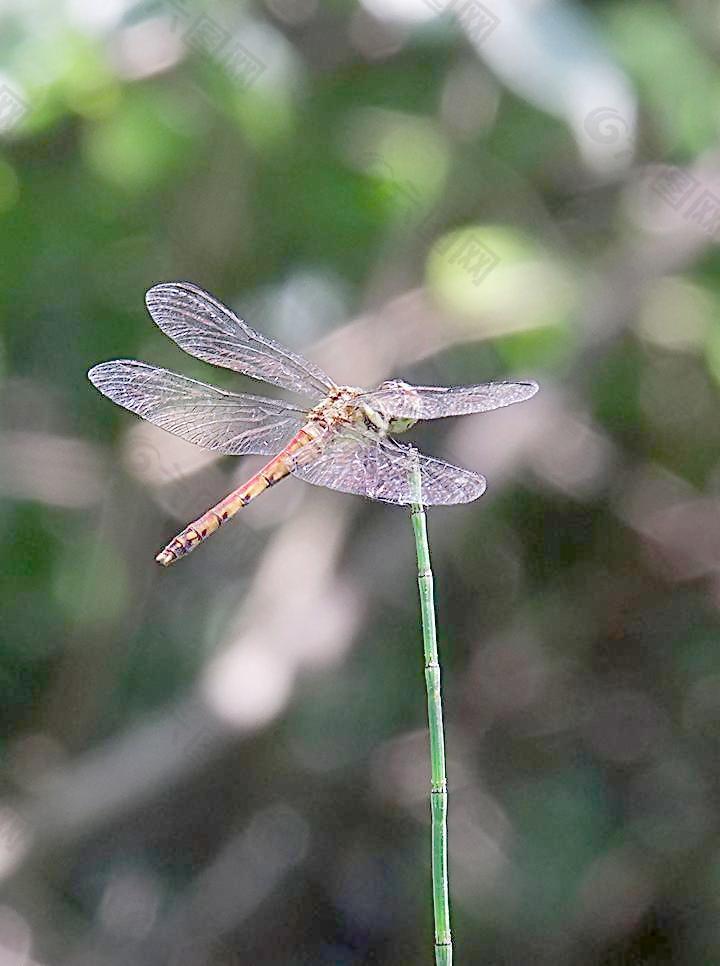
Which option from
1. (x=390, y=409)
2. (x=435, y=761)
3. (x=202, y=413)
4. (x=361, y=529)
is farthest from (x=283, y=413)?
(x=361, y=529)

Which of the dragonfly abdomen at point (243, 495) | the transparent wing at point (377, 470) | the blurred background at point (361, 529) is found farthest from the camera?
the blurred background at point (361, 529)

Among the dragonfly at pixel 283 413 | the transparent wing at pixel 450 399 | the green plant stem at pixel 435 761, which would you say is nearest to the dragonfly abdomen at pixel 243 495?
the dragonfly at pixel 283 413

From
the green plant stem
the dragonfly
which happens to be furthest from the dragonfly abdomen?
the green plant stem

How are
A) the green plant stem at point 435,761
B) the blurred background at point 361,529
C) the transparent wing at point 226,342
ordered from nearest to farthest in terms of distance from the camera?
the green plant stem at point 435,761 < the transparent wing at point 226,342 < the blurred background at point 361,529

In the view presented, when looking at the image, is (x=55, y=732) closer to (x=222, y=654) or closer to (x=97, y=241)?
(x=222, y=654)

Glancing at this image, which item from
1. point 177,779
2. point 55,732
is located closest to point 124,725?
point 55,732

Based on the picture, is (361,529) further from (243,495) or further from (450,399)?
(450,399)

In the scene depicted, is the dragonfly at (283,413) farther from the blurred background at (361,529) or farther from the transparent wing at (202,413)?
the blurred background at (361,529)
